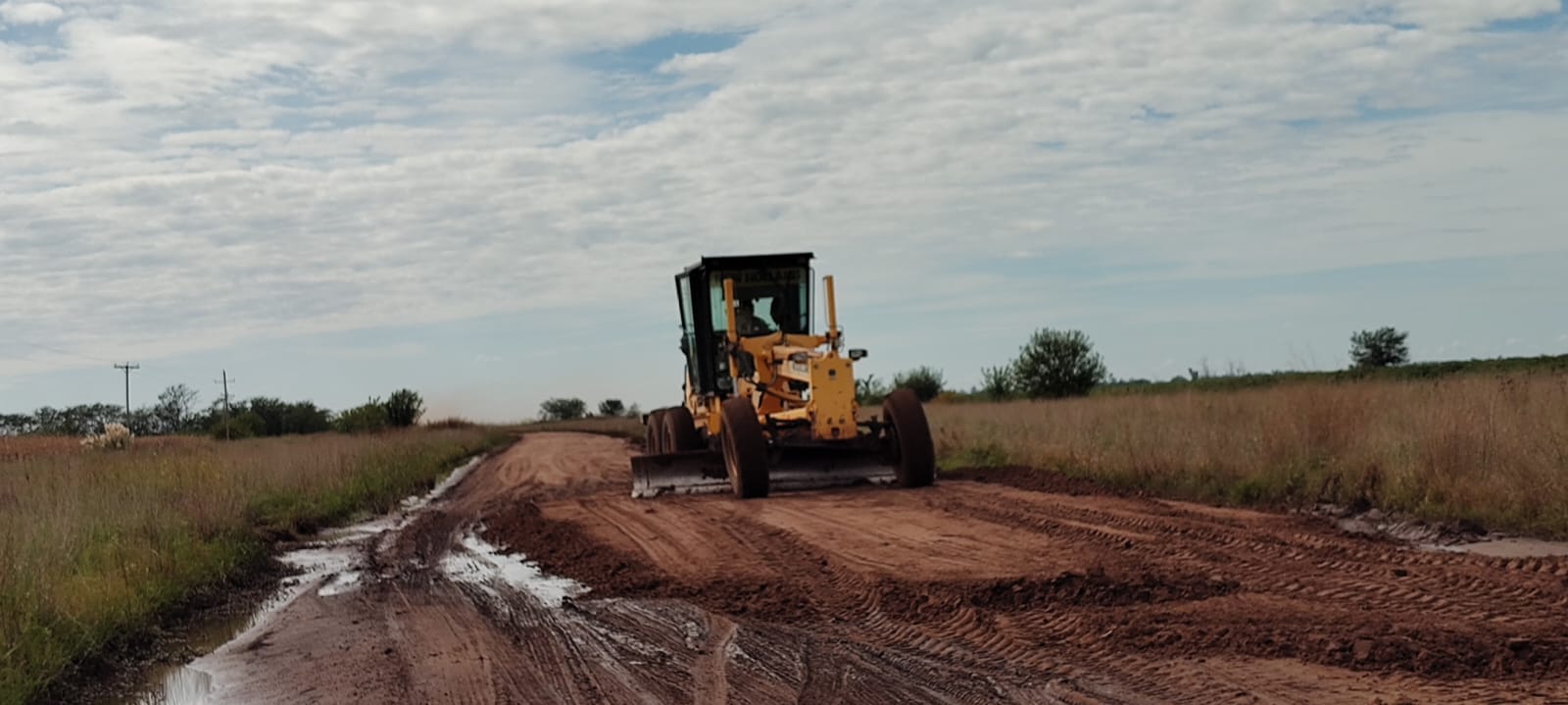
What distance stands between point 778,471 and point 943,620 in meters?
9.75

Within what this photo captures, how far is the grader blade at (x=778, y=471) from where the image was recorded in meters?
17.9

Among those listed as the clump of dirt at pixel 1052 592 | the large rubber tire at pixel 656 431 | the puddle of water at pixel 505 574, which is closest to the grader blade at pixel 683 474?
the large rubber tire at pixel 656 431

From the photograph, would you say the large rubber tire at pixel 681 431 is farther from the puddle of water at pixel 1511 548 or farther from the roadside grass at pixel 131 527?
the puddle of water at pixel 1511 548

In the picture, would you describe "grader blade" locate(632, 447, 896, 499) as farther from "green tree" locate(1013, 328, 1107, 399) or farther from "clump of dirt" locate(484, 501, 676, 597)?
"green tree" locate(1013, 328, 1107, 399)

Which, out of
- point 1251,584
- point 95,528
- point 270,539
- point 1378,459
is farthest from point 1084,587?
point 270,539

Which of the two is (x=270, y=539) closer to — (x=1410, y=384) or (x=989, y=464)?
(x=989, y=464)

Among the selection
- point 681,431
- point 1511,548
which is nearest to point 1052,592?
point 1511,548

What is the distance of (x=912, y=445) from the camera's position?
17.4 m

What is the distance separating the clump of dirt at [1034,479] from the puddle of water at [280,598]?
7.32 m

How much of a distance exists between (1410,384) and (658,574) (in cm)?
1092

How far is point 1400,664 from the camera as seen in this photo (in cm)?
627

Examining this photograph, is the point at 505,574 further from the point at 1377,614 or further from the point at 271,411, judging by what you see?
the point at 271,411

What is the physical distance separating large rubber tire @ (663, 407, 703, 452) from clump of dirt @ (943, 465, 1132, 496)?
139 inches

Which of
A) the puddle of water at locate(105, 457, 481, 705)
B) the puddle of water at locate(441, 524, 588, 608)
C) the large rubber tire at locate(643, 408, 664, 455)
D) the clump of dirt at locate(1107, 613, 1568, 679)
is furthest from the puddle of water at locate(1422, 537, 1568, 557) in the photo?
the large rubber tire at locate(643, 408, 664, 455)
